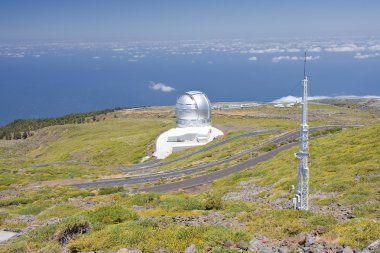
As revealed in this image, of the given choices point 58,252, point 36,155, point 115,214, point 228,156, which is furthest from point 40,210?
point 36,155

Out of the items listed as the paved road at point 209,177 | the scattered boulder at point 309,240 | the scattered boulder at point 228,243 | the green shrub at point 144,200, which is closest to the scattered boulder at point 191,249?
the scattered boulder at point 228,243

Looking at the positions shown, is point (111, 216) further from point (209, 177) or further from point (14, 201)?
point (209, 177)

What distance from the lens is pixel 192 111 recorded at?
87625 mm

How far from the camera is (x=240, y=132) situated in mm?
82625

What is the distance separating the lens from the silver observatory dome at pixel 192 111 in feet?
288

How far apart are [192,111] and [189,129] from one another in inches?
181

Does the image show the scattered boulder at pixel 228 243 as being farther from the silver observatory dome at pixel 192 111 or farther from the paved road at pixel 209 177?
the silver observatory dome at pixel 192 111

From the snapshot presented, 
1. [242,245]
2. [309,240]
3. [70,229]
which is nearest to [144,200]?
[70,229]

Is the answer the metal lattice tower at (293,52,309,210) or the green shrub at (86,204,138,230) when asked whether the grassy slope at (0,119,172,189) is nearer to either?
the green shrub at (86,204,138,230)

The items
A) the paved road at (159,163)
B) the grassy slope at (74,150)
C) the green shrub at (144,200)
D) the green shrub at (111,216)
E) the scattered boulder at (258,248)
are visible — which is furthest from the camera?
the paved road at (159,163)

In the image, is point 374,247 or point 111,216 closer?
point 374,247

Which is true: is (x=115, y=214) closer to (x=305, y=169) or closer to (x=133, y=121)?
(x=305, y=169)

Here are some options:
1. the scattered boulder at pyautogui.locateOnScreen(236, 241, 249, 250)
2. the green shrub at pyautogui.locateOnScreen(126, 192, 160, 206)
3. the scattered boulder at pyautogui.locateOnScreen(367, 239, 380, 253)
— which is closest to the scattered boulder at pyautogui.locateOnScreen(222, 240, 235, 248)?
the scattered boulder at pyautogui.locateOnScreen(236, 241, 249, 250)

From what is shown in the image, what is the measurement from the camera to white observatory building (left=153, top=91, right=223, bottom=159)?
7831cm
